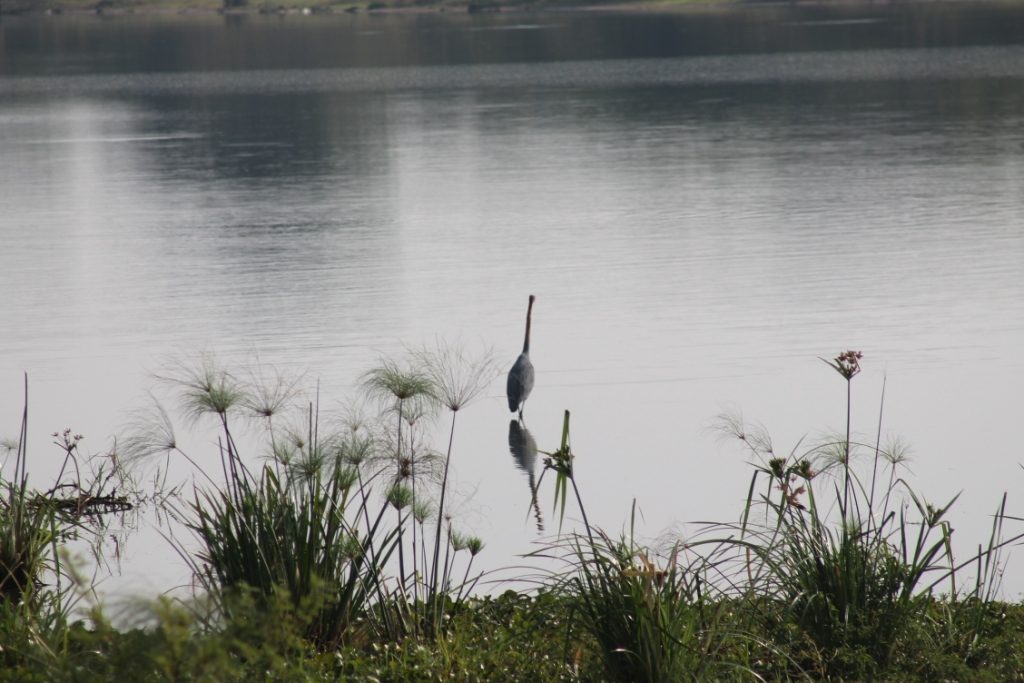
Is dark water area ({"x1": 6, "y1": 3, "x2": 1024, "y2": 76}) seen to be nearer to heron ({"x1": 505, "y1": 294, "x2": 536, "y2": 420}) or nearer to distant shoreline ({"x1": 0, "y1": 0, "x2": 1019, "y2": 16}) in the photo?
distant shoreline ({"x1": 0, "y1": 0, "x2": 1019, "y2": 16})

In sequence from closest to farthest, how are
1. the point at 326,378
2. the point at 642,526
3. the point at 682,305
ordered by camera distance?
the point at 642,526 < the point at 326,378 < the point at 682,305

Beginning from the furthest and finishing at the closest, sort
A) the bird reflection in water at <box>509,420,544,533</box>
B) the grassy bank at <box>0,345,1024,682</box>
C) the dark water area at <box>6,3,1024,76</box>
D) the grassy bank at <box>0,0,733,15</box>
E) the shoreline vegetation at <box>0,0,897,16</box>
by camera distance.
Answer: the grassy bank at <box>0,0,733,15</box> < the shoreline vegetation at <box>0,0,897,16</box> < the dark water area at <box>6,3,1024,76</box> < the bird reflection in water at <box>509,420,544,533</box> < the grassy bank at <box>0,345,1024,682</box>

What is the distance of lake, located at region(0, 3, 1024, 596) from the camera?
931 centimetres

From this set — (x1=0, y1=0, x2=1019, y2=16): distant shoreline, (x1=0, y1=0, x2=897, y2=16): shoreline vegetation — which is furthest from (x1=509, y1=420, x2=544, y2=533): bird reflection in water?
(x1=0, y1=0, x2=897, y2=16): shoreline vegetation

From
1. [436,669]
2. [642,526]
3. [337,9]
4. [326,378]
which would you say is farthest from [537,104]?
[337,9]

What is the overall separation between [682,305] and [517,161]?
1211 cm

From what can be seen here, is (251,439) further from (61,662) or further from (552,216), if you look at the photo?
(552,216)

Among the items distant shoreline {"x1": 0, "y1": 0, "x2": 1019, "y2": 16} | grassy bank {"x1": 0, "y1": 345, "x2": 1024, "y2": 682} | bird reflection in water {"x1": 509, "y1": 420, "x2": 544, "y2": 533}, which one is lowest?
bird reflection in water {"x1": 509, "y1": 420, "x2": 544, "y2": 533}

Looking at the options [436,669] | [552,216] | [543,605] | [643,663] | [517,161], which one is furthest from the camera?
[517,161]

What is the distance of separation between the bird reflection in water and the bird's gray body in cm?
16

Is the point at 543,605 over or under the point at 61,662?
under

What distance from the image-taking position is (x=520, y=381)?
9.51m

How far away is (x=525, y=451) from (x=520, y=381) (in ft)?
1.71

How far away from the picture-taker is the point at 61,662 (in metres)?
3.70
